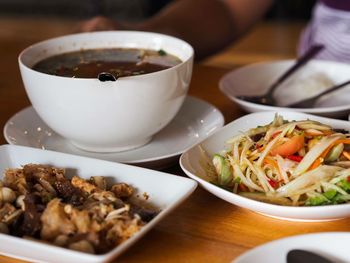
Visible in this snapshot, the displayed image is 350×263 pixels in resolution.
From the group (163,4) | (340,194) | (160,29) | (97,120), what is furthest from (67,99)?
(163,4)

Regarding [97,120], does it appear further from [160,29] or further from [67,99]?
[160,29]

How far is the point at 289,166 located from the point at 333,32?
0.95 metres

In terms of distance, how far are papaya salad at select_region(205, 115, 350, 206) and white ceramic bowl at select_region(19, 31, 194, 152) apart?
0.14m

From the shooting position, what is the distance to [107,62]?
3.81 ft

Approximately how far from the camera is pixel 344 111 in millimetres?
1203

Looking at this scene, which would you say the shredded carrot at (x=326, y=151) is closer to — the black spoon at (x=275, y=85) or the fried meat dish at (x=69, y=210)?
the fried meat dish at (x=69, y=210)

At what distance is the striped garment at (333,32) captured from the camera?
68.6 inches

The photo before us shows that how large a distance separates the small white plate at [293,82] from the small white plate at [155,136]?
0.29 ft

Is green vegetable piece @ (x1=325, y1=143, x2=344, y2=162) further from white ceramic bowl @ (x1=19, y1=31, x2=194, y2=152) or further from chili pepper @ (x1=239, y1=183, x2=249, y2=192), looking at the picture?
white ceramic bowl @ (x1=19, y1=31, x2=194, y2=152)

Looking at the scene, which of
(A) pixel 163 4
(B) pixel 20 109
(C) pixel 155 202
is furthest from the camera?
(A) pixel 163 4

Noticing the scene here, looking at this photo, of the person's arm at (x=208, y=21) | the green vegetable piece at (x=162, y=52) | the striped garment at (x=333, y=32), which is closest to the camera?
the green vegetable piece at (x=162, y=52)

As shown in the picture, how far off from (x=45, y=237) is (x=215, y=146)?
1.25ft

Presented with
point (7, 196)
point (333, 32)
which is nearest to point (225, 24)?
point (333, 32)

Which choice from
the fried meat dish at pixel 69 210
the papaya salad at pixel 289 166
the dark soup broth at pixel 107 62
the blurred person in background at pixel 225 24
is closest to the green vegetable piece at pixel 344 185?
the papaya salad at pixel 289 166
